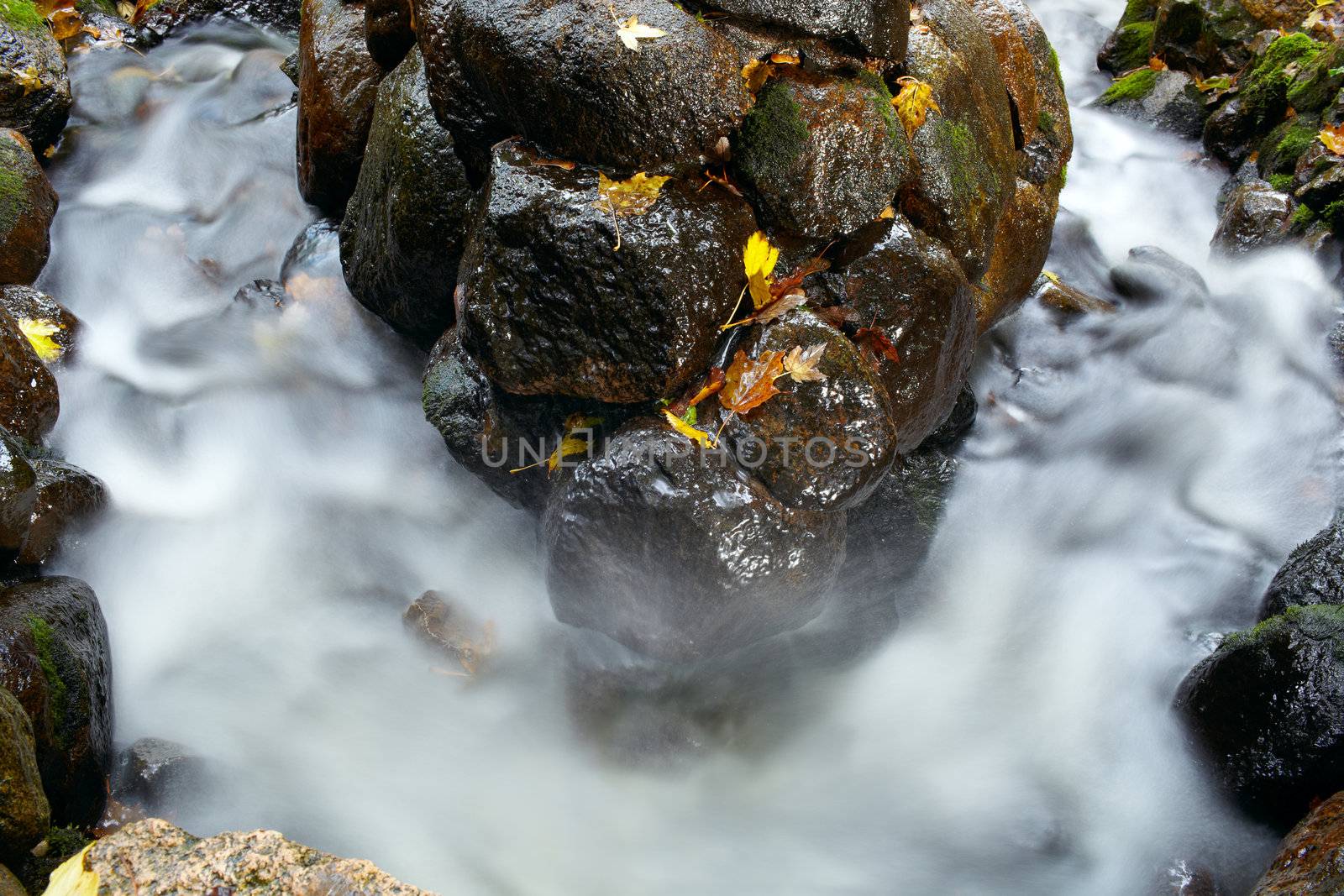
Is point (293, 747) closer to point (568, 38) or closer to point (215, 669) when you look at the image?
point (215, 669)

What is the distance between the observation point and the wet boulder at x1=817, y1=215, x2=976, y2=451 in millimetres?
3398

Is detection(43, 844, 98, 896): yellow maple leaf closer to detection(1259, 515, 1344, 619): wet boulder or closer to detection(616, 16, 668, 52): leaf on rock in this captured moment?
detection(616, 16, 668, 52): leaf on rock

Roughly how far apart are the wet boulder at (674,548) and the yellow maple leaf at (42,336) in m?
3.41

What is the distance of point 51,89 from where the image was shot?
236 inches

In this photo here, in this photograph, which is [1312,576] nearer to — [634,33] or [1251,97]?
[634,33]

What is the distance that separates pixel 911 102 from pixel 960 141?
377 millimetres

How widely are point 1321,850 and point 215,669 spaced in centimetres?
408

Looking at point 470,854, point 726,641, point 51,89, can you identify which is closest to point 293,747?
point 470,854

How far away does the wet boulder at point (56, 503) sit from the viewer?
3676 millimetres

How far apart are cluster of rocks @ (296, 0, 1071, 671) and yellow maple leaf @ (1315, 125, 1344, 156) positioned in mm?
4023

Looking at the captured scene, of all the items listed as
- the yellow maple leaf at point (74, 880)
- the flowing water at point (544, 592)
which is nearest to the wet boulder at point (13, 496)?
the flowing water at point (544, 592)

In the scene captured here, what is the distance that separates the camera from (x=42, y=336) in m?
4.91

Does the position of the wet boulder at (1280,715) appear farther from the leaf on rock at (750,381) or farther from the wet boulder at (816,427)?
the leaf on rock at (750,381)

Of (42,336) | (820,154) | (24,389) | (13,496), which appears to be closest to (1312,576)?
(820,154)
